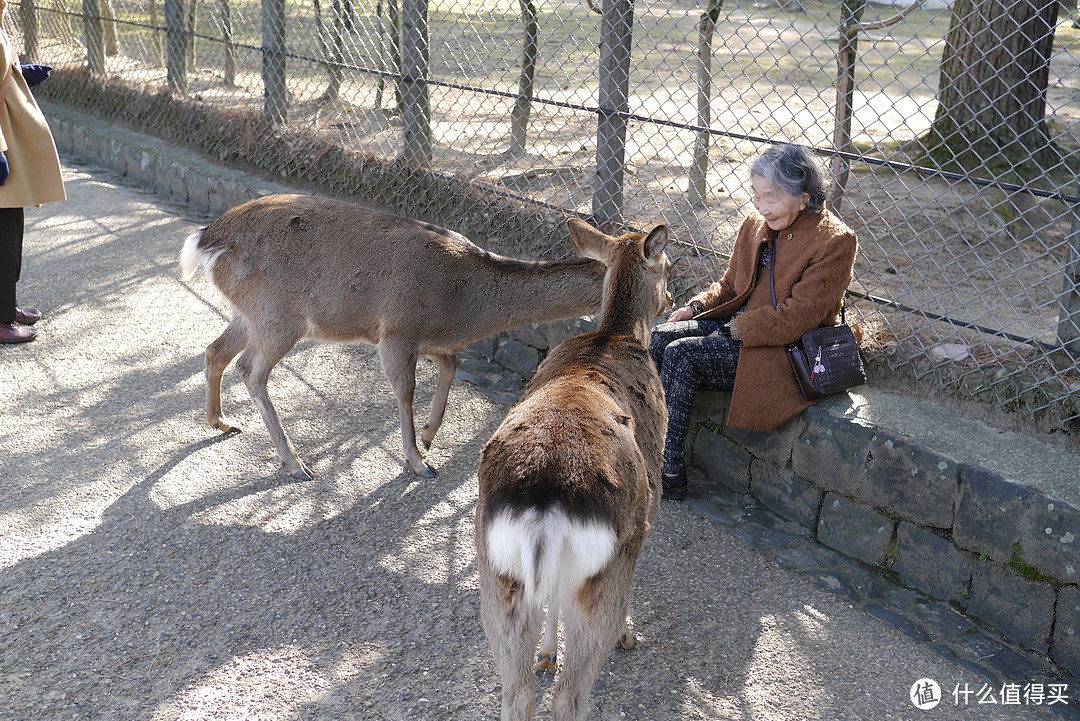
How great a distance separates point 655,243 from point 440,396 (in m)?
1.45

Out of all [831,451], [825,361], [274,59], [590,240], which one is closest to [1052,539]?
[831,451]

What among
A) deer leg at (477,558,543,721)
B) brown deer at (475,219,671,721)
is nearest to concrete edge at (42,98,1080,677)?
brown deer at (475,219,671,721)

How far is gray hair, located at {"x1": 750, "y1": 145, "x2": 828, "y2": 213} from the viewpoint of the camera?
12.4 ft

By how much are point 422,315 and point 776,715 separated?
2.31 m

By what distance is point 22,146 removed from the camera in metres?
5.08

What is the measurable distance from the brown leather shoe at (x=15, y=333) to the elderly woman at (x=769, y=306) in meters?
3.63

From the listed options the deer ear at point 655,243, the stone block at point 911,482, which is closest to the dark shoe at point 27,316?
the deer ear at point 655,243

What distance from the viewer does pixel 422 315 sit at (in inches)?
168

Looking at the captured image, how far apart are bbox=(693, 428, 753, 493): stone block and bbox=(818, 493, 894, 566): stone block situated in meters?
0.43

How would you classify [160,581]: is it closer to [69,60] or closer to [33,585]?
[33,585]

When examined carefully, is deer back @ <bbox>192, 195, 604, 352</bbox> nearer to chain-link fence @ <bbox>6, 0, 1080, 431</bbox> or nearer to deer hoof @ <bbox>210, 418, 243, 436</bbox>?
deer hoof @ <bbox>210, 418, 243, 436</bbox>

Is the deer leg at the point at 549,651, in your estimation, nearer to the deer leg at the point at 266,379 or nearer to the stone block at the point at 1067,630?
the deer leg at the point at 266,379

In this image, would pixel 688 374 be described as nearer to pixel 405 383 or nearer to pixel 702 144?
pixel 405 383

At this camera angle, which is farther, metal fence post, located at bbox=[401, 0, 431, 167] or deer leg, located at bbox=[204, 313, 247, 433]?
metal fence post, located at bbox=[401, 0, 431, 167]
